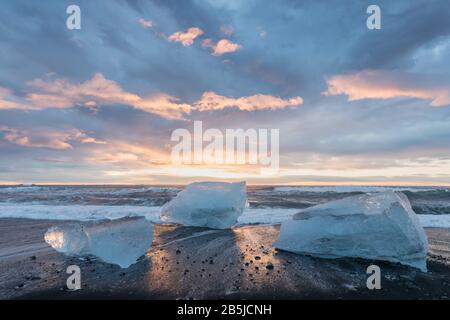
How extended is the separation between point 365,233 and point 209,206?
4578mm

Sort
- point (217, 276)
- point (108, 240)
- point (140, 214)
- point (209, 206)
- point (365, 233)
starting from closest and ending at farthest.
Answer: point (217, 276) → point (365, 233) → point (108, 240) → point (209, 206) → point (140, 214)

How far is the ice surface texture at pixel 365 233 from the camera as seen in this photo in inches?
205


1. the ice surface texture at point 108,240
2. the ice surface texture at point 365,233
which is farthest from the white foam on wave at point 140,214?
the ice surface texture at point 108,240

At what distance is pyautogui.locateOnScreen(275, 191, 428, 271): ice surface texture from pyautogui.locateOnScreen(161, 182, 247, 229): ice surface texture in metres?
3.17

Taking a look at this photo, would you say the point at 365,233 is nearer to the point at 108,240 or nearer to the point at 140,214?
the point at 108,240

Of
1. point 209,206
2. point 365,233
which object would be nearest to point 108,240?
point 209,206

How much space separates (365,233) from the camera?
539 cm

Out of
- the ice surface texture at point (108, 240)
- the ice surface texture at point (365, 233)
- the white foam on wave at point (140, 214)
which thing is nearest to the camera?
the ice surface texture at point (365, 233)

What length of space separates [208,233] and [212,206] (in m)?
0.98

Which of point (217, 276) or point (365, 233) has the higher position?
point (365, 233)

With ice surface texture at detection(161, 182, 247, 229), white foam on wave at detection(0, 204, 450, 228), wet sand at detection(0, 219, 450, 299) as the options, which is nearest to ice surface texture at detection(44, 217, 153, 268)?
wet sand at detection(0, 219, 450, 299)

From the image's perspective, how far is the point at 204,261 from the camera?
5320 millimetres

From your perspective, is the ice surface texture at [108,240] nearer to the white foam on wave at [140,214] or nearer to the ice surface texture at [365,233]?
the ice surface texture at [365,233]

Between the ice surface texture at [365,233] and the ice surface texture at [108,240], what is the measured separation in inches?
113
